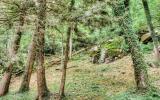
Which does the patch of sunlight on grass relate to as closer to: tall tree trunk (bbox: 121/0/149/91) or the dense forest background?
the dense forest background

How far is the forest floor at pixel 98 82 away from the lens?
15.4 m

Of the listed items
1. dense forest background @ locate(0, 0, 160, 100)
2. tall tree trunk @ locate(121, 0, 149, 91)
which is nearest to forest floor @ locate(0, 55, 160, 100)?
dense forest background @ locate(0, 0, 160, 100)

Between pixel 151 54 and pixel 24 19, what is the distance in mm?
11862

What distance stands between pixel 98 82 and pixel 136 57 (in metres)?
4.11

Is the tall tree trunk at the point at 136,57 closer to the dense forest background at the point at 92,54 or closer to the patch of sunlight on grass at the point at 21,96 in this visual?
the dense forest background at the point at 92,54

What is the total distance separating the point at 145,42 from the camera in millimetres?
24156

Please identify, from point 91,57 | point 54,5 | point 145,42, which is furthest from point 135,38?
point 91,57

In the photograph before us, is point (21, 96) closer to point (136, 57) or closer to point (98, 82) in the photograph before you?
point (98, 82)

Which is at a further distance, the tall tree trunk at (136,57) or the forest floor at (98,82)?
the forest floor at (98,82)

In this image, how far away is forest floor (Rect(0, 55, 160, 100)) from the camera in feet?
50.5

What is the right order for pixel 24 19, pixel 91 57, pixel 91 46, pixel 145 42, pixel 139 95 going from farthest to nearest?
pixel 91 46 < pixel 91 57 < pixel 145 42 < pixel 139 95 < pixel 24 19

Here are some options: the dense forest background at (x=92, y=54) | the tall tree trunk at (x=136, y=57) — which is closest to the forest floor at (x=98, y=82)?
the dense forest background at (x=92, y=54)

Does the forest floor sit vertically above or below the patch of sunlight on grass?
above

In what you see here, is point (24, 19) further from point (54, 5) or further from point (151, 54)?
point (151, 54)
